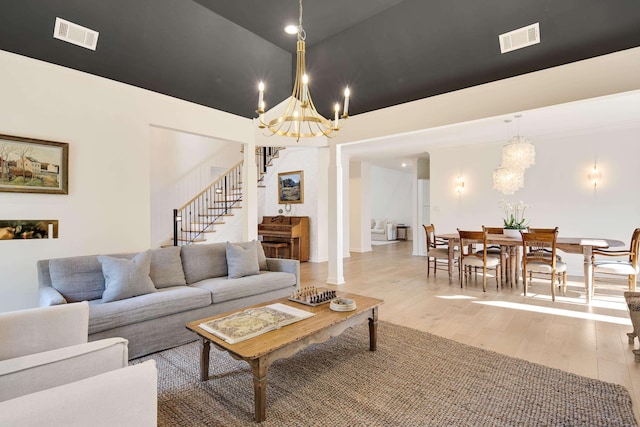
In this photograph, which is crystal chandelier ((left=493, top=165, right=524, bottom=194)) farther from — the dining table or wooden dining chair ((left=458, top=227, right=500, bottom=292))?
wooden dining chair ((left=458, top=227, right=500, bottom=292))

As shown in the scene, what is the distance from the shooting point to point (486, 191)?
23.6 feet

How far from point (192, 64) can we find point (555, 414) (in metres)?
4.81

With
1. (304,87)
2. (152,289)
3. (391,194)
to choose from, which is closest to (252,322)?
(152,289)

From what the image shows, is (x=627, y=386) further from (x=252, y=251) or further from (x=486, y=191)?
(x=486, y=191)

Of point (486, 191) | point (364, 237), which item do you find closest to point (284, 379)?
point (486, 191)

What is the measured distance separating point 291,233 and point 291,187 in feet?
4.32

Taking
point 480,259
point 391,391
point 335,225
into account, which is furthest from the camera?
point 335,225

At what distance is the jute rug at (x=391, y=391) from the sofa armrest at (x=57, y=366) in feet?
2.37

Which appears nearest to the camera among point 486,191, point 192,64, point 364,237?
point 192,64

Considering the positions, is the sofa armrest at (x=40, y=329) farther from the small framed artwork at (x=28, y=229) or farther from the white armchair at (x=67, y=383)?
the small framed artwork at (x=28, y=229)

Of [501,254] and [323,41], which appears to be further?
[501,254]

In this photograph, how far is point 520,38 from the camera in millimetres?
3371

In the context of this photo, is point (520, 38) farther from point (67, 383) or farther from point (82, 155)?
point (82, 155)

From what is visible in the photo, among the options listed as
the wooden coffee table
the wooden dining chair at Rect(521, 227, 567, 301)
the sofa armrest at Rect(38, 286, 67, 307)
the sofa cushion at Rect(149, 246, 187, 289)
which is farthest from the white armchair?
the wooden dining chair at Rect(521, 227, 567, 301)
